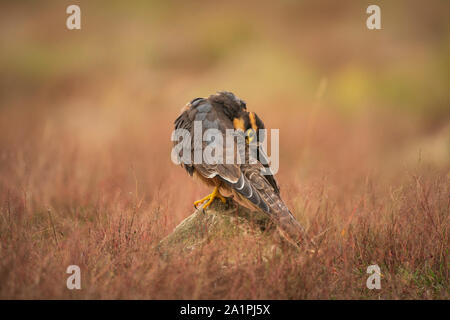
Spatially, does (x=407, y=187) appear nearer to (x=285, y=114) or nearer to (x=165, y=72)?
(x=285, y=114)

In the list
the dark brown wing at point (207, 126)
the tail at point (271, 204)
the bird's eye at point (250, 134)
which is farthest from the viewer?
the bird's eye at point (250, 134)

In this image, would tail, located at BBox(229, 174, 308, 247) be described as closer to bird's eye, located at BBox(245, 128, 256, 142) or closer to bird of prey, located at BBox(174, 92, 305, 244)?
bird of prey, located at BBox(174, 92, 305, 244)

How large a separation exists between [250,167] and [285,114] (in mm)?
9106

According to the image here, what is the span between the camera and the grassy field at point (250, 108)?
3264 mm

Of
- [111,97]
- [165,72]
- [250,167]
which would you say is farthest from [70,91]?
[250,167]

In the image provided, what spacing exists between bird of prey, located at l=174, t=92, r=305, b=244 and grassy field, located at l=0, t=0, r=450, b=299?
0.35 meters

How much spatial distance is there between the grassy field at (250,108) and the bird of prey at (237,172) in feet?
1.14

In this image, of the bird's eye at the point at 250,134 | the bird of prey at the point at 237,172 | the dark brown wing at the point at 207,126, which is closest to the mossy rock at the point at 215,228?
the bird of prey at the point at 237,172

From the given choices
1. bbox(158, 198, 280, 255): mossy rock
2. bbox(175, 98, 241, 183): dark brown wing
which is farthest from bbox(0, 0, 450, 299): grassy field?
bbox(175, 98, 241, 183): dark brown wing

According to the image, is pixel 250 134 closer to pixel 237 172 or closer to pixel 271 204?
pixel 237 172

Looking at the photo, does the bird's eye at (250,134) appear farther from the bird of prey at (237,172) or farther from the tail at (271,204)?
the tail at (271,204)

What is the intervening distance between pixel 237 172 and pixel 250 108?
965 cm

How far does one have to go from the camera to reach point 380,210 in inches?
172
